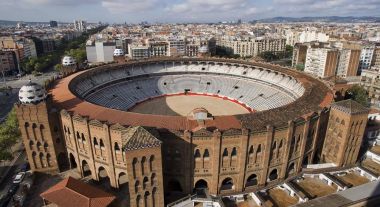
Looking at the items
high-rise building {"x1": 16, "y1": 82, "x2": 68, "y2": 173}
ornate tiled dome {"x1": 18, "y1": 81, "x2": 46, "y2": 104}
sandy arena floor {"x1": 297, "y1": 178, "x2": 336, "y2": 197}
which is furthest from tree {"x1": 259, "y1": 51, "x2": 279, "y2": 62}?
ornate tiled dome {"x1": 18, "y1": 81, "x2": 46, "y2": 104}

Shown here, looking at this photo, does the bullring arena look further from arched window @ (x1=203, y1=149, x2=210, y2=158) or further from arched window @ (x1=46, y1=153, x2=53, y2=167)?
arched window @ (x1=46, y1=153, x2=53, y2=167)

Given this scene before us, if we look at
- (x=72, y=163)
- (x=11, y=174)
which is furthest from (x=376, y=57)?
(x=11, y=174)

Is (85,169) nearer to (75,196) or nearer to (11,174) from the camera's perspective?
(75,196)

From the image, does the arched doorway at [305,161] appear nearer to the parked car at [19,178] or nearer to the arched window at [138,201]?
the arched window at [138,201]

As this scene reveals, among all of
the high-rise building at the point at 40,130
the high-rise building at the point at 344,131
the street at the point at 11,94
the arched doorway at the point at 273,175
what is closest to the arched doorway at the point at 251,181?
the arched doorway at the point at 273,175

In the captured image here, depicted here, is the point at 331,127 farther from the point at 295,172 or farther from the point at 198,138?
the point at 198,138

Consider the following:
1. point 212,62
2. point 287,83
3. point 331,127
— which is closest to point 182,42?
point 212,62

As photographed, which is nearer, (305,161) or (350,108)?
(350,108)
